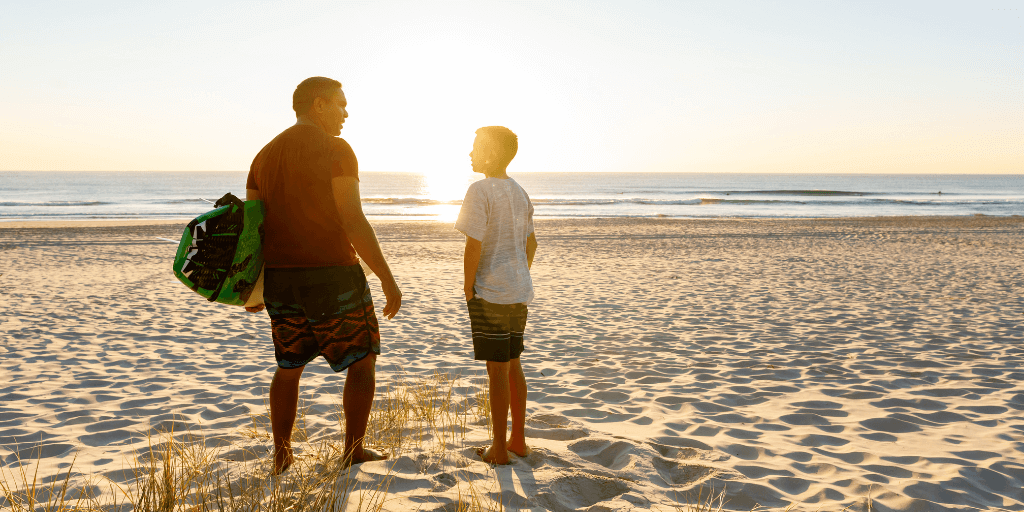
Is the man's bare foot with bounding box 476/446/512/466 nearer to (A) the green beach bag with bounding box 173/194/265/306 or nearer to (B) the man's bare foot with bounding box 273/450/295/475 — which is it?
(B) the man's bare foot with bounding box 273/450/295/475

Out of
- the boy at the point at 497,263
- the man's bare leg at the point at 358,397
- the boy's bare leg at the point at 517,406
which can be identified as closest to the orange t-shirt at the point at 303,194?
the man's bare leg at the point at 358,397

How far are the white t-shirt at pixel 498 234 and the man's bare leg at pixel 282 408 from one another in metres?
0.97

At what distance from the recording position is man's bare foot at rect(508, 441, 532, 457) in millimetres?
3216

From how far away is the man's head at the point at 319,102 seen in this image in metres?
2.78

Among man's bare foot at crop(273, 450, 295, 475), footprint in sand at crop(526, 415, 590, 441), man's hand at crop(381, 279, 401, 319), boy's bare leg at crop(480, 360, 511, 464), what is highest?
man's hand at crop(381, 279, 401, 319)

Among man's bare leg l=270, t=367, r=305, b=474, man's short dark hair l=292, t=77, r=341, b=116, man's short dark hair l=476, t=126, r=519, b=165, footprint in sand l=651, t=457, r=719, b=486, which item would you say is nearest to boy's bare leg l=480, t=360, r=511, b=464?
footprint in sand l=651, t=457, r=719, b=486

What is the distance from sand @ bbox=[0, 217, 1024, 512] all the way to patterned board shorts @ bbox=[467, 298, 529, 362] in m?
0.60

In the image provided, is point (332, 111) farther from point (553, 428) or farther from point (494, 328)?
point (553, 428)

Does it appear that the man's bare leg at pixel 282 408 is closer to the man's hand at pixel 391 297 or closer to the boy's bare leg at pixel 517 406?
the man's hand at pixel 391 297

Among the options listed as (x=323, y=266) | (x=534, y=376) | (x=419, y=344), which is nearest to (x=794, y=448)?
(x=534, y=376)

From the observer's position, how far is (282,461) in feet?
9.46

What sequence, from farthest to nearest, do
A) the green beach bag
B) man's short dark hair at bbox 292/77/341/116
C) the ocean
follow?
1. the ocean
2. man's short dark hair at bbox 292/77/341/116
3. the green beach bag

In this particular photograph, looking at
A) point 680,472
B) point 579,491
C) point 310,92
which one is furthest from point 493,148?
point 680,472

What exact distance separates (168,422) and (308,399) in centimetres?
89
